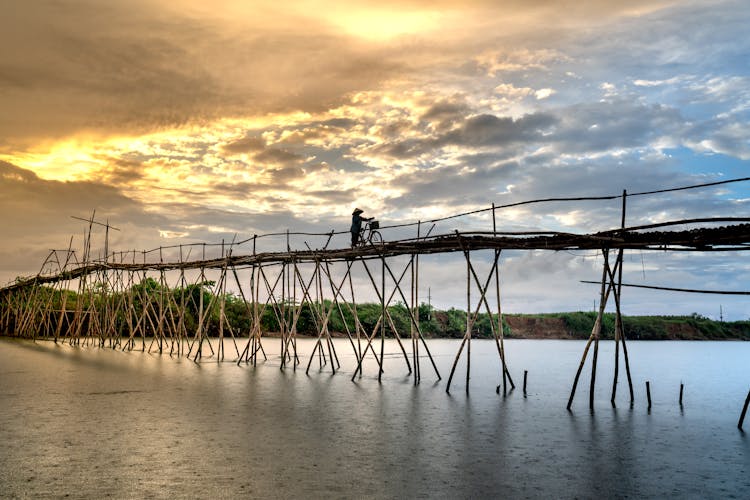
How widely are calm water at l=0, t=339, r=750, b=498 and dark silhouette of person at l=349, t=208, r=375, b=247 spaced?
3974mm

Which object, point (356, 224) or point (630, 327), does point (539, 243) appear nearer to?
point (356, 224)

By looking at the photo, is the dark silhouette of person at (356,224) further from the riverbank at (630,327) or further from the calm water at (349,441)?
the riverbank at (630,327)

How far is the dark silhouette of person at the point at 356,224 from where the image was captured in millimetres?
17219

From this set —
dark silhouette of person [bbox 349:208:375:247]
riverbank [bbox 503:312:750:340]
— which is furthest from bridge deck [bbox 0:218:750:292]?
riverbank [bbox 503:312:750:340]

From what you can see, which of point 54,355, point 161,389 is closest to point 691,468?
point 161,389

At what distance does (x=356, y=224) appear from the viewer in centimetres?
1731

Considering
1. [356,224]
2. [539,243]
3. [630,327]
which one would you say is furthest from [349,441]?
[630,327]

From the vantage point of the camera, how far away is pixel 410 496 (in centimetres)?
586

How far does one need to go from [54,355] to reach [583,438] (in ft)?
66.6

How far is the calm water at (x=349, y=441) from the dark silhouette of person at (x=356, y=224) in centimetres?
397

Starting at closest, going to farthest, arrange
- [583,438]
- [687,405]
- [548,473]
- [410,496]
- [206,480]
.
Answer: [410,496], [206,480], [548,473], [583,438], [687,405]

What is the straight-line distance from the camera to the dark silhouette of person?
56.5 ft

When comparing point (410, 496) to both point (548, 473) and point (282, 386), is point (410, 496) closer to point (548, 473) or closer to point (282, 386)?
point (548, 473)

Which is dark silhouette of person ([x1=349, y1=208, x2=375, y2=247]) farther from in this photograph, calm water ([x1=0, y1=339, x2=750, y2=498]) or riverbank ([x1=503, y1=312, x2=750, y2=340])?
riverbank ([x1=503, y1=312, x2=750, y2=340])
